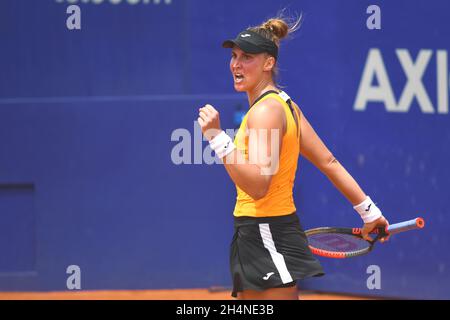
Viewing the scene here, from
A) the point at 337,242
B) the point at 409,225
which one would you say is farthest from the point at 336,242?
the point at 409,225

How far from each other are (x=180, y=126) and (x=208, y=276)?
1191 mm

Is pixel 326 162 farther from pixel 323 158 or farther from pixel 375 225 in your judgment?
pixel 375 225

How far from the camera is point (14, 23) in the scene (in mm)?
6473

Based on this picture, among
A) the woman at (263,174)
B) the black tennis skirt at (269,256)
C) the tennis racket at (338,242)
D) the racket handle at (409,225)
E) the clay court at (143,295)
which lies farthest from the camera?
the clay court at (143,295)

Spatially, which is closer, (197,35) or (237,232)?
(237,232)

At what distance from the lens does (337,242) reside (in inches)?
163

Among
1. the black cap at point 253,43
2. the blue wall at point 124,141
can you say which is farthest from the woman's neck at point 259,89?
the blue wall at point 124,141

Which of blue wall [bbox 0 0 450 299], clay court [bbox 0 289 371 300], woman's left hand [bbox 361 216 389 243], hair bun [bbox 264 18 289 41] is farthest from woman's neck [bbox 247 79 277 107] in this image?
clay court [bbox 0 289 371 300]

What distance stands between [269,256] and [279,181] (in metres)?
0.31

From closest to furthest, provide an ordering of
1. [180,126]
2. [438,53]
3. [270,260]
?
1. [270,260]
2. [438,53]
3. [180,126]

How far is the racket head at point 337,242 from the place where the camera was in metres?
4.03

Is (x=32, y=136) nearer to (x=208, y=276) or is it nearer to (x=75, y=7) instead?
(x=75, y=7)

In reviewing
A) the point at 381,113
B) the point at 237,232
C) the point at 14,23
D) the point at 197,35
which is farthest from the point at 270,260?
the point at 14,23

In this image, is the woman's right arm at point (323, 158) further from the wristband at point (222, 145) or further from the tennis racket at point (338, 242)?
the wristband at point (222, 145)
